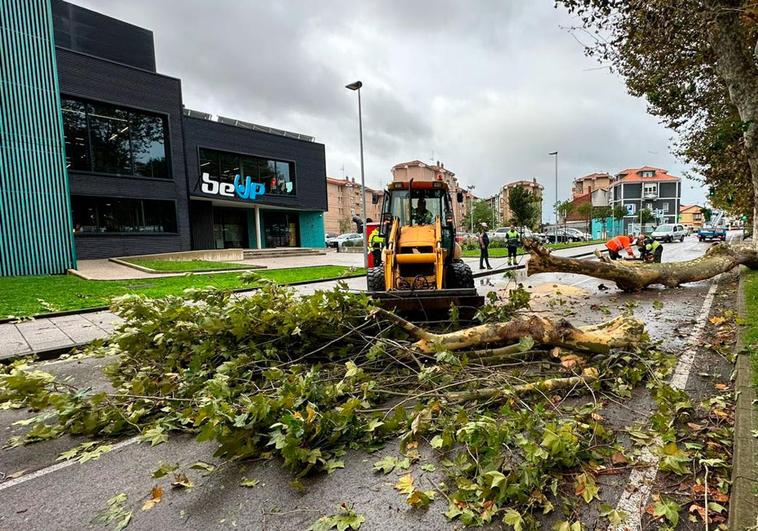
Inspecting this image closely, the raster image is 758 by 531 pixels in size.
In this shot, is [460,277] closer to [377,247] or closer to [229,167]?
[377,247]

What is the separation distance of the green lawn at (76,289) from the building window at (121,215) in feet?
23.4

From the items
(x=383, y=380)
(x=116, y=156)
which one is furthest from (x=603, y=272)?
(x=116, y=156)

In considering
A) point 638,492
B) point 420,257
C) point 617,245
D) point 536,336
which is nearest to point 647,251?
point 617,245

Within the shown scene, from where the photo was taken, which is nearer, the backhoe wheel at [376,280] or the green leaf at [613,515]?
the green leaf at [613,515]

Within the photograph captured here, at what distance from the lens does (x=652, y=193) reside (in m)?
81.4

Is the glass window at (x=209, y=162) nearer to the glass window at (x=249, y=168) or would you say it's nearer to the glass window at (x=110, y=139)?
the glass window at (x=249, y=168)

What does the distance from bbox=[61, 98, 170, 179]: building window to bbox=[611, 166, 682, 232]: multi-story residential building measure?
82897 mm

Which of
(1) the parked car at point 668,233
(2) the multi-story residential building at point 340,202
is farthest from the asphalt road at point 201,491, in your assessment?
(2) the multi-story residential building at point 340,202

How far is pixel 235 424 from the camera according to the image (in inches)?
106

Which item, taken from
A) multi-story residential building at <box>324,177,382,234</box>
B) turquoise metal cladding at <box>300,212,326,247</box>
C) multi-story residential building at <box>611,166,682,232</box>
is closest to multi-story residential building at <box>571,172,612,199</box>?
multi-story residential building at <box>611,166,682,232</box>

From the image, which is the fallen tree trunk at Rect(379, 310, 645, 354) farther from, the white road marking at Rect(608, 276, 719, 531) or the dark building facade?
the dark building facade

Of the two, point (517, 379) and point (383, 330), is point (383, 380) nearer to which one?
point (383, 330)

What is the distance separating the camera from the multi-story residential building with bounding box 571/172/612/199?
103m

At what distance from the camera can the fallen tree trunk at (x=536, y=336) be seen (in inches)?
168
